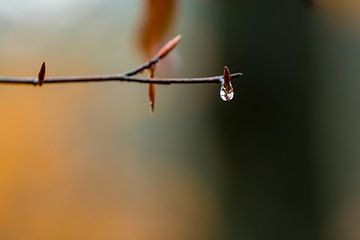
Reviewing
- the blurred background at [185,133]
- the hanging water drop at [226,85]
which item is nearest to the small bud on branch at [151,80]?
the hanging water drop at [226,85]

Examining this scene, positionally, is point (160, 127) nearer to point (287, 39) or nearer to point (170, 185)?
point (170, 185)

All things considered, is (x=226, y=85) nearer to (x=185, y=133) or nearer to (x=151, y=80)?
(x=151, y=80)

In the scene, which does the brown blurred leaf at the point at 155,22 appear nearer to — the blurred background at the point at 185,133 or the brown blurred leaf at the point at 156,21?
the brown blurred leaf at the point at 156,21

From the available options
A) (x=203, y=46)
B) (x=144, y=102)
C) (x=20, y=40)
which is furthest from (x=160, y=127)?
(x=20, y=40)

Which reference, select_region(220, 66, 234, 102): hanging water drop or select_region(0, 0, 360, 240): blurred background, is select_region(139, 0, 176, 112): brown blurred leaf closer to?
select_region(220, 66, 234, 102): hanging water drop

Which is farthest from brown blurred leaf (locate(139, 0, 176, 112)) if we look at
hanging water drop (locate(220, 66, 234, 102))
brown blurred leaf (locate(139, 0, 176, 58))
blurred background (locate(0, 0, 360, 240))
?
blurred background (locate(0, 0, 360, 240))

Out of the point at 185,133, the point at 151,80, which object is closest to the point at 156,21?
the point at 151,80

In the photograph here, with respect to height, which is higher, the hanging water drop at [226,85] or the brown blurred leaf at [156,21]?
the brown blurred leaf at [156,21]


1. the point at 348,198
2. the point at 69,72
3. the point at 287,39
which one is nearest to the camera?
the point at 287,39

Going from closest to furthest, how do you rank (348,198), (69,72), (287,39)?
(287,39) < (348,198) < (69,72)
